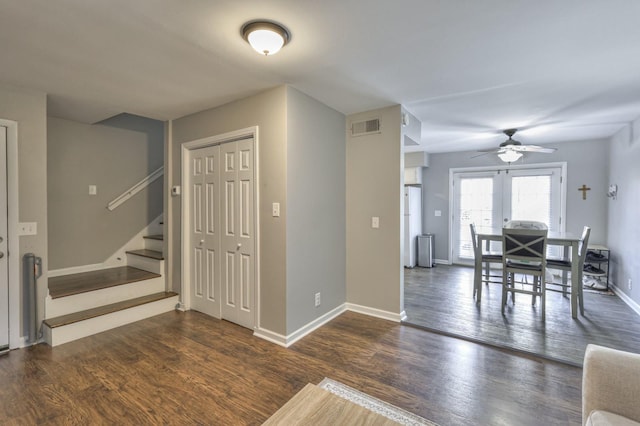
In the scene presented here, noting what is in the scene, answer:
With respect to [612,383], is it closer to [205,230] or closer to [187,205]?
[205,230]

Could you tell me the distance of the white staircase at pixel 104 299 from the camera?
2.93m

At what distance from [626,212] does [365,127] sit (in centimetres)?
378

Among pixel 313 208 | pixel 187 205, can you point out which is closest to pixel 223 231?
pixel 187 205

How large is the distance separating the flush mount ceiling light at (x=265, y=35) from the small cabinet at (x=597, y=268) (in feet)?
17.6

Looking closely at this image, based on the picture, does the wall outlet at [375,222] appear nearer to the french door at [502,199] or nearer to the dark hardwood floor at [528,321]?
the dark hardwood floor at [528,321]

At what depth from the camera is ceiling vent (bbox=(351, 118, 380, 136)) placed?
348cm

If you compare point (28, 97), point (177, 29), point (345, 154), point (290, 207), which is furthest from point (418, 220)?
point (28, 97)

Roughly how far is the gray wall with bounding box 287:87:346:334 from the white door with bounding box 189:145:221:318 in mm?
1040

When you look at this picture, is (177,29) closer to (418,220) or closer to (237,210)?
(237,210)

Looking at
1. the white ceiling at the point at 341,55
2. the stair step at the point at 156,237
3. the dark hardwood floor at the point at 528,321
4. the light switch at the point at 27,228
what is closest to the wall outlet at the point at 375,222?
the dark hardwood floor at the point at 528,321

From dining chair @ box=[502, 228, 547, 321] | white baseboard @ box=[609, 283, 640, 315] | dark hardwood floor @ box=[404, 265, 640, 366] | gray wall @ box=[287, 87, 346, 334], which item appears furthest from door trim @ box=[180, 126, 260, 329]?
white baseboard @ box=[609, 283, 640, 315]

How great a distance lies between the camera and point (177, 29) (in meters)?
1.90

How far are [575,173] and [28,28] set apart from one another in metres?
7.13

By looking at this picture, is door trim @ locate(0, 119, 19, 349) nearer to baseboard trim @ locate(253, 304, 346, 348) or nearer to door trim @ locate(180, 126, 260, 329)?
door trim @ locate(180, 126, 260, 329)
